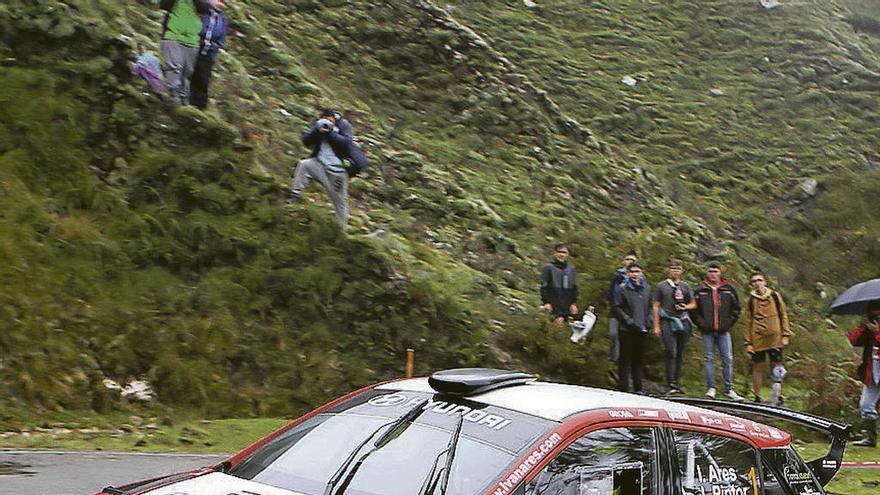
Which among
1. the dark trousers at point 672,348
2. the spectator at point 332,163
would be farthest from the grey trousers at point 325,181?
the dark trousers at point 672,348

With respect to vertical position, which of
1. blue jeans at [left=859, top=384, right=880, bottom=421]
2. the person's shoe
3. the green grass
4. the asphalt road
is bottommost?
the green grass

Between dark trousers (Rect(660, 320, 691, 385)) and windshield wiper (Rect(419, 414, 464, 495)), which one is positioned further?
dark trousers (Rect(660, 320, 691, 385))

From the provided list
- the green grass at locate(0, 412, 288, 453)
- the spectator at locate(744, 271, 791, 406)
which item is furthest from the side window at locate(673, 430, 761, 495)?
the spectator at locate(744, 271, 791, 406)

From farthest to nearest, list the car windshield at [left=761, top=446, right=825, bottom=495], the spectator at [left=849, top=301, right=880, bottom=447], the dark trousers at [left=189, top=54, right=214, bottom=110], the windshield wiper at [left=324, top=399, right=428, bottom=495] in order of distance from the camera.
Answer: the dark trousers at [left=189, top=54, right=214, bottom=110]
the spectator at [left=849, top=301, right=880, bottom=447]
the car windshield at [left=761, top=446, right=825, bottom=495]
the windshield wiper at [left=324, top=399, right=428, bottom=495]

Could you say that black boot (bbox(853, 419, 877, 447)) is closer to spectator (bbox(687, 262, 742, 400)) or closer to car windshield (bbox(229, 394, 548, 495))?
spectator (bbox(687, 262, 742, 400))


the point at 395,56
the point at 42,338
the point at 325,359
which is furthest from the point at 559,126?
the point at 42,338

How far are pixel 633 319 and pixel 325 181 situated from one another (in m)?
5.10

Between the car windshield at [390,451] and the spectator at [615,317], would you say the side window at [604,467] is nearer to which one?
the car windshield at [390,451]

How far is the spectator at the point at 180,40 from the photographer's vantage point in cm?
1508

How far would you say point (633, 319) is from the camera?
46.6 ft

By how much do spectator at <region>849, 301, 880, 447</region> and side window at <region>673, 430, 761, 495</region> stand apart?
8428mm

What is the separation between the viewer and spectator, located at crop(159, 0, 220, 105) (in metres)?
15.1

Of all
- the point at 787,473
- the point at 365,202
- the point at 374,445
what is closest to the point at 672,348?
the point at 365,202

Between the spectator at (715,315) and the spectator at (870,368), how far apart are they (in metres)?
1.93
